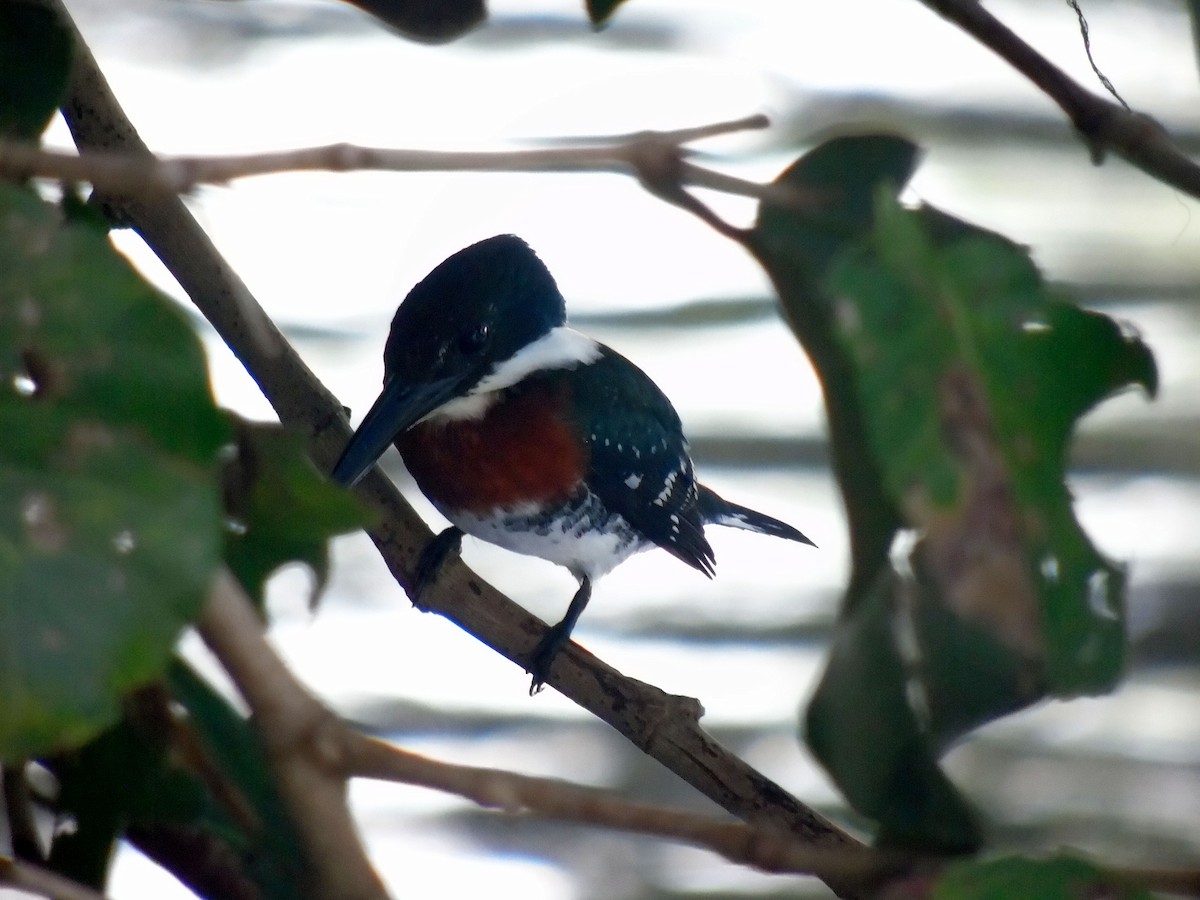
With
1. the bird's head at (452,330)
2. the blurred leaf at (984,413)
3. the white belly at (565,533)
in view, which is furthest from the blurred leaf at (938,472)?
the white belly at (565,533)

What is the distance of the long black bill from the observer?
76cm

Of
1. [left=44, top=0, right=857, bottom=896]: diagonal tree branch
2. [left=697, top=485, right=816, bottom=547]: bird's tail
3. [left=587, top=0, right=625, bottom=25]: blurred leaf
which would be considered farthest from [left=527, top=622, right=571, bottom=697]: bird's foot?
[left=697, top=485, right=816, bottom=547]: bird's tail

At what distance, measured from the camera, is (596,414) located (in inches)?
46.5

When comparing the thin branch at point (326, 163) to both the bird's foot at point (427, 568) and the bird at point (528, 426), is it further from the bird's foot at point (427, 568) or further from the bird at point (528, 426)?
the bird at point (528, 426)

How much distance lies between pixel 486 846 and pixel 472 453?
39.4 inches

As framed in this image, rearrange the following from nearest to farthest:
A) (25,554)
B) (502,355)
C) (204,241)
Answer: (25,554), (204,241), (502,355)

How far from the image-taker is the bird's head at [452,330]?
989 millimetres

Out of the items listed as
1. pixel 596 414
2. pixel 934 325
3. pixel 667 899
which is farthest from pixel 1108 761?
pixel 934 325

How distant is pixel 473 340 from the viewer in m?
1.05

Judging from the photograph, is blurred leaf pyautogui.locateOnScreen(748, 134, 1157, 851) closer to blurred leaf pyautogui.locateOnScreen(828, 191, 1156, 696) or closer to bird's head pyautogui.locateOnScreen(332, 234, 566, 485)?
blurred leaf pyautogui.locateOnScreen(828, 191, 1156, 696)

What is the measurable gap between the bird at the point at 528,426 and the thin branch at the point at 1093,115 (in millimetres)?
552

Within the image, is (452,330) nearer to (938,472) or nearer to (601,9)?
(601,9)

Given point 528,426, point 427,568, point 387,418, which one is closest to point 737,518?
point 528,426

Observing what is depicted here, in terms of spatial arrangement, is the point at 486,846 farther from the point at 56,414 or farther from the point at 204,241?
the point at 56,414
